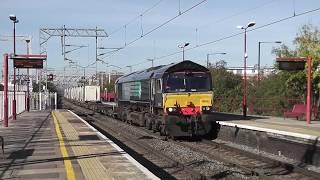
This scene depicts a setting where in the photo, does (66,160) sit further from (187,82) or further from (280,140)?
(187,82)

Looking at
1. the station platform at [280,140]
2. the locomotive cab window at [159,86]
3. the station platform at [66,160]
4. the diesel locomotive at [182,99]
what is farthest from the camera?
the locomotive cab window at [159,86]

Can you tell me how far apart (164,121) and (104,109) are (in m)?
29.2

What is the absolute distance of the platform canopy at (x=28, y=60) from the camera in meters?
30.5

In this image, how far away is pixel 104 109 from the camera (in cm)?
5250

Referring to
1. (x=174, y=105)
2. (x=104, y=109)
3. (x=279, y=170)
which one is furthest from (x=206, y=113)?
(x=104, y=109)

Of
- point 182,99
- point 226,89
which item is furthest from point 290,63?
point 226,89

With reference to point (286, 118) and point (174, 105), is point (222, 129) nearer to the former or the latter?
point (174, 105)

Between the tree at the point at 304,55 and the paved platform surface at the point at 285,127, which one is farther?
the tree at the point at 304,55

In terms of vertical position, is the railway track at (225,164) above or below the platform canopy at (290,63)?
below

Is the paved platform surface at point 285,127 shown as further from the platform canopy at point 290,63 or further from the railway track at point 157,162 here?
the railway track at point 157,162

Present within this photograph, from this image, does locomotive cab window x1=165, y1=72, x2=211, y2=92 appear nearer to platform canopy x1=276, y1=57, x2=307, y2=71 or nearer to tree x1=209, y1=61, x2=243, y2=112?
platform canopy x1=276, y1=57, x2=307, y2=71

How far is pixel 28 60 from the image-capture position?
101 feet

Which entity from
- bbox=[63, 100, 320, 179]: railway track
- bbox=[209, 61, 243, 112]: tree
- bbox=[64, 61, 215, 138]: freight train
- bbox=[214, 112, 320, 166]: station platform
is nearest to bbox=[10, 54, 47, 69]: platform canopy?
bbox=[64, 61, 215, 138]: freight train

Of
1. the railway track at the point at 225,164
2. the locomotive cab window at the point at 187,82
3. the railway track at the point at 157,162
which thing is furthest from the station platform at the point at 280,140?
the railway track at the point at 157,162
